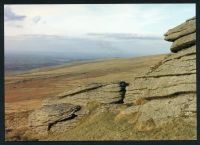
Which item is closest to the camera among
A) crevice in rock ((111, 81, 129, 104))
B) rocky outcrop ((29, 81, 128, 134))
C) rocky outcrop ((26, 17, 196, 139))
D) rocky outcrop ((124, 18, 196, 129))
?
rocky outcrop ((124, 18, 196, 129))

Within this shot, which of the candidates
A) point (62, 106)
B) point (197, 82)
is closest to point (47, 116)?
point (62, 106)

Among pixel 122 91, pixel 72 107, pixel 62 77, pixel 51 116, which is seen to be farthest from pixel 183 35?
pixel 62 77

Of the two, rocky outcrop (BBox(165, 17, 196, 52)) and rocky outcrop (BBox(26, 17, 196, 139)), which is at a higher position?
rocky outcrop (BBox(165, 17, 196, 52))

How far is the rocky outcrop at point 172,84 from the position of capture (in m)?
33.6

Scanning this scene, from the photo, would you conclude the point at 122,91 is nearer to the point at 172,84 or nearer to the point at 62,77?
the point at 172,84

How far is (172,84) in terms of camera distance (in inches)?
1373

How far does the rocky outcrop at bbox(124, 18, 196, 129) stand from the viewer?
1323 inches

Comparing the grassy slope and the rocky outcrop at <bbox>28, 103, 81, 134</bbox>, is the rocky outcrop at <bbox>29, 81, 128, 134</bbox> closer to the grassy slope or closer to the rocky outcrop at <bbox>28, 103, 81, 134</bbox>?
the rocky outcrop at <bbox>28, 103, 81, 134</bbox>

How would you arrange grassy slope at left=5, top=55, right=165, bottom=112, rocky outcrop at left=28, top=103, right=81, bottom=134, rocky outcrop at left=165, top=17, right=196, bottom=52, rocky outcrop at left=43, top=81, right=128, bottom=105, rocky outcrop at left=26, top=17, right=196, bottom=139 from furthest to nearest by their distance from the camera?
grassy slope at left=5, top=55, right=165, bottom=112 < rocky outcrop at left=28, top=103, right=81, bottom=134 < rocky outcrop at left=43, top=81, right=128, bottom=105 < rocky outcrop at left=165, top=17, right=196, bottom=52 < rocky outcrop at left=26, top=17, right=196, bottom=139

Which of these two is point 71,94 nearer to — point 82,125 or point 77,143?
point 82,125

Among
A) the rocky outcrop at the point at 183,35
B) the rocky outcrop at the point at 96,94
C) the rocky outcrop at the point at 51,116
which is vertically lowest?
the rocky outcrop at the point at 51,116

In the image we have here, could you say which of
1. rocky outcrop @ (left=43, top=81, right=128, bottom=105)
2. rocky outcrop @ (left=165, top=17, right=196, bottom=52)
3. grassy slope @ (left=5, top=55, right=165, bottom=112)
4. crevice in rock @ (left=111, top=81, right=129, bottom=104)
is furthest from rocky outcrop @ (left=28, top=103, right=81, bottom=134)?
grassy slope @ (left=5, top=55, right=165, bottom=112)

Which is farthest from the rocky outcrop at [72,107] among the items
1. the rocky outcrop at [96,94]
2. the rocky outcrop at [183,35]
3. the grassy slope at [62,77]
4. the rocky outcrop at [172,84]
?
the grassy slope at [62,77]

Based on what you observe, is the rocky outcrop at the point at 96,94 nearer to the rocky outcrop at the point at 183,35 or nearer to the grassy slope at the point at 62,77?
the rocky outcrop at the point at 183,35
